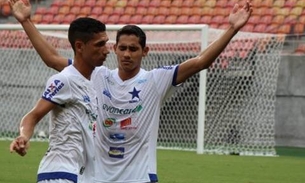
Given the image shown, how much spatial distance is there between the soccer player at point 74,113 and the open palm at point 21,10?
858 mm

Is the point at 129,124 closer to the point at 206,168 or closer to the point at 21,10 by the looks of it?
the point at 21,10

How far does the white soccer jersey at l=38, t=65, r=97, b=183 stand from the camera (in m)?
5.71

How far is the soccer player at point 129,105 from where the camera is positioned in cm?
693

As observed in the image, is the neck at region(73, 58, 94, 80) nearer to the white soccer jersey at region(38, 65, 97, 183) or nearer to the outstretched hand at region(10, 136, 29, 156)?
the white soccer jersey at region(38, 65, 97, 183)

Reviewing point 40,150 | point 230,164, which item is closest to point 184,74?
point 230,164

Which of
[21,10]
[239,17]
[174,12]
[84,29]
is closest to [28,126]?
[84,29]

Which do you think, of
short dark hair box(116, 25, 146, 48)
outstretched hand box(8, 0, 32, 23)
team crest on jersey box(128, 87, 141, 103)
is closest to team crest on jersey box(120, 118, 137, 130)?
team crest on jersey box(128, 87, 141, 103)

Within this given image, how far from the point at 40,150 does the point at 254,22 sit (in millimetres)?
6828

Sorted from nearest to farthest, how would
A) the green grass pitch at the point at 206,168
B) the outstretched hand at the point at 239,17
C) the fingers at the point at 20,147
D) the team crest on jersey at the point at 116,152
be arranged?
the fingers at the point at 20,147 < the outstretched hand at the point at 239,17 < the team crest on jersey at the point at 116,152 < the green grass pitch at the point at 206,168

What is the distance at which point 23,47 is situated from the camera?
19531mm

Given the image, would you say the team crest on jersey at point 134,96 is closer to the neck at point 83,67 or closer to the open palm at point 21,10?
the open palm at point 21,10

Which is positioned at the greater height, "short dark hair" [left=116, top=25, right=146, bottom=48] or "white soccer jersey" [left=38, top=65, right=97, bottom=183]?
"short dark hair" [left=116, top=25, right=146, bottom=48]

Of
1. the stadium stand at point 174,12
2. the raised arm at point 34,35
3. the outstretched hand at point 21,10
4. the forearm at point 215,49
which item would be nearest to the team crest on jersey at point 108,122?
the raised arm at point 34,35

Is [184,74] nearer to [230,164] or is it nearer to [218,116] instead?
[230,164]
